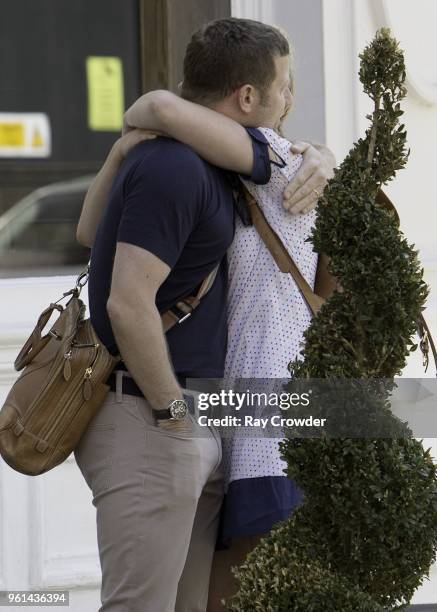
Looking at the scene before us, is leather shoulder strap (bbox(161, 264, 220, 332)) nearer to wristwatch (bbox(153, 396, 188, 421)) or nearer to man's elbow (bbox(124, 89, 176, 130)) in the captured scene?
wristwatch (bbox(153, 396, 188, 421))

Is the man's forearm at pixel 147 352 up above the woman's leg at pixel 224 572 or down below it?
above

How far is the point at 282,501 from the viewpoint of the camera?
269 cm

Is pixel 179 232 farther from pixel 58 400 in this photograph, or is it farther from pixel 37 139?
pixel 37 139

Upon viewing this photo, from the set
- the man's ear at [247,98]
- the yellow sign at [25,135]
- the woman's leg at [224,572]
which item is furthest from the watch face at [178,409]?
the yellow sign at [25,135]

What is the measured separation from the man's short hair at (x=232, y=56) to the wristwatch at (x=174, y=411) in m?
0.71

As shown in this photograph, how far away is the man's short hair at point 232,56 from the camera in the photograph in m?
2.67

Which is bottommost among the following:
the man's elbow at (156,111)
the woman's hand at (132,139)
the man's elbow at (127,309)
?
the man's elbow at (127,309)

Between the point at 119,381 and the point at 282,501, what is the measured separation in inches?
18.2

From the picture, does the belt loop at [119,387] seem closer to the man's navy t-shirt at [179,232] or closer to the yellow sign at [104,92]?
the man's navy t-shirt at [179,232]

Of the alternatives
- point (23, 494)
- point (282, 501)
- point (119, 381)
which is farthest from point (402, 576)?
point (23, 494)

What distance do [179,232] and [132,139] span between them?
0.30 meters

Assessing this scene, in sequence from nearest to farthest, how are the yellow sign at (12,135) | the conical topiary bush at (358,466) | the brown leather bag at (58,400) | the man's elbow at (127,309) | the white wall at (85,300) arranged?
1. the conical topiary bush at (358,466)
2. the man's elbow at (127,309)
3. the brown leather bag at (58,400)
4. the white wall at (85,300)
5. the yellow sign at (12,135)

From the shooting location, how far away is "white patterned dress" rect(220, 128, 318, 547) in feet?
8.81

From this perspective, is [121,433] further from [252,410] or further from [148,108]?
[148,108]
